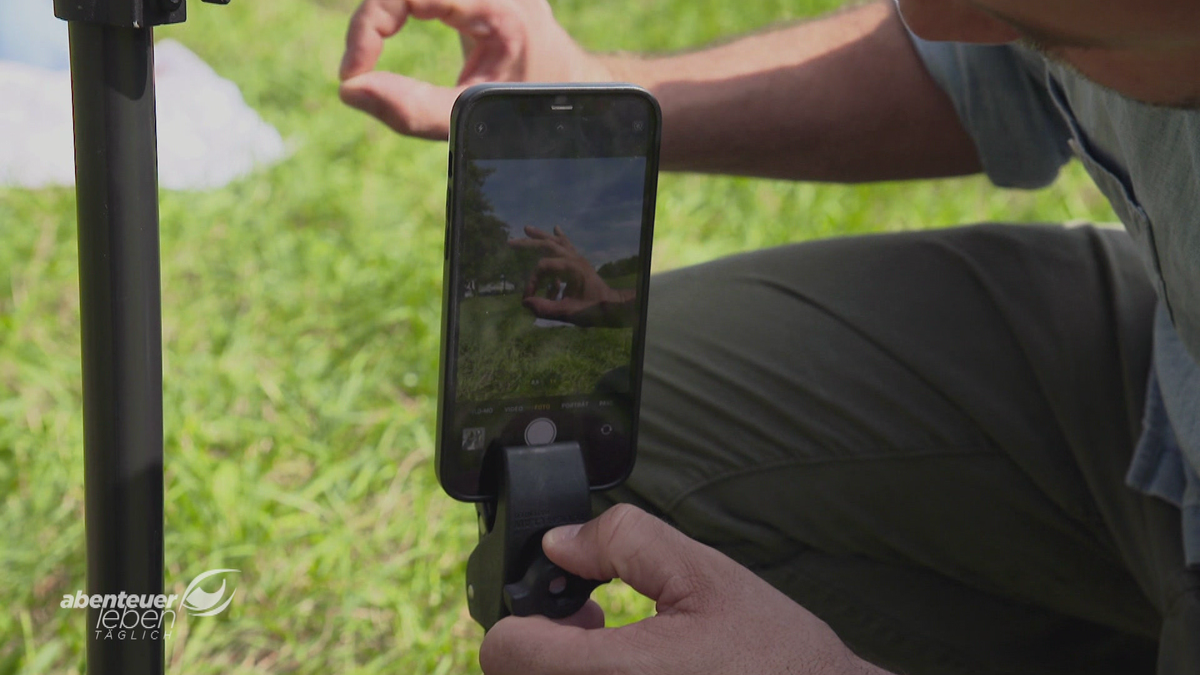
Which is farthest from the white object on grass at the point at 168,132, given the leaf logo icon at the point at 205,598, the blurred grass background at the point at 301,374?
the leaf logo icon at the point at 205,598

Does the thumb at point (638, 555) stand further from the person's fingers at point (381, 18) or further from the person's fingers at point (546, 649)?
the person's fingers at point (381, 18)

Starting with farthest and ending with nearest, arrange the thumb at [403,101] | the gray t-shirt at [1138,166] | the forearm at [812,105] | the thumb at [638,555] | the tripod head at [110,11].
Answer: the forearm at [812,105]
the thumb at [403,101]
the gray t-shirt at [1138,166]
the thumb at [638,555]
the tripod head at [110,11]

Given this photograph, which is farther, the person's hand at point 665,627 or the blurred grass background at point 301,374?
the blurred grass background at point 301,374

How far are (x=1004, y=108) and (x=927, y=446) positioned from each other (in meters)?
0.34

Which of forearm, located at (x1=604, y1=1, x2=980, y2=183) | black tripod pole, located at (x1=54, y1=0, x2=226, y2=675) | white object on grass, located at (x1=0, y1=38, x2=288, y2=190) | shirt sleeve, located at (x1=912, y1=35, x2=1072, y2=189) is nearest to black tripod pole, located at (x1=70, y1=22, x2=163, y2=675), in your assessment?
black tripod pole, located at (x1=54, y1=0, x2=226, y2=675)

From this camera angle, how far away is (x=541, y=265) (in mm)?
778

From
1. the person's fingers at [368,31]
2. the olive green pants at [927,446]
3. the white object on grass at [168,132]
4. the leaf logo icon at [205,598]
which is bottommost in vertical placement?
the leaf logo icon at [205,598]

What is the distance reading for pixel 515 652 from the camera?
71 centimetres

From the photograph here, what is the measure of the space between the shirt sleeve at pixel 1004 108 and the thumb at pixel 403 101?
501mm

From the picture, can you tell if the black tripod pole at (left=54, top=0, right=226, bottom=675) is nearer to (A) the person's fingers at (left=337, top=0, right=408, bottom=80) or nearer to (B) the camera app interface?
(B) the camera app interface

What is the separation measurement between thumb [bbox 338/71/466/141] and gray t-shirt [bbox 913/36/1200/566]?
0.49 meters

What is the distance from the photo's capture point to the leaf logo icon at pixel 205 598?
53.7 inches

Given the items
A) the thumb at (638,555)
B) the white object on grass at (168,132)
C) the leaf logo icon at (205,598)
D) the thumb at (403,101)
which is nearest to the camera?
the thumb at (638,555)

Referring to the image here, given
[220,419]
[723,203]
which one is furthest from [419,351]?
[723,203]
